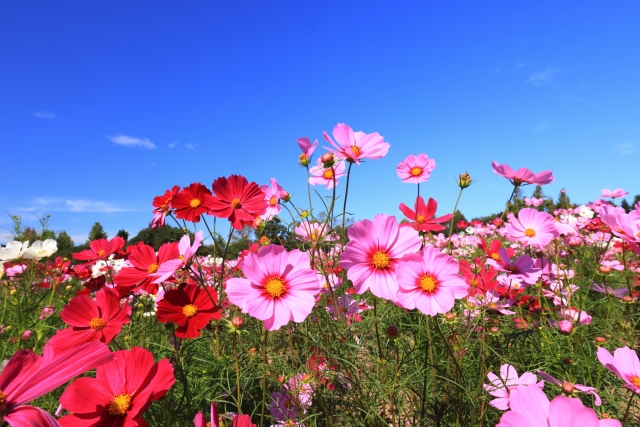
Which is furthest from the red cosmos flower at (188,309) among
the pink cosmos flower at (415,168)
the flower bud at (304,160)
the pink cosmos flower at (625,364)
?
the pink cosmos flower at (625,364)

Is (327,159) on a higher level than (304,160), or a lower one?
lower

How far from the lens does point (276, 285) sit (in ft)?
2.49

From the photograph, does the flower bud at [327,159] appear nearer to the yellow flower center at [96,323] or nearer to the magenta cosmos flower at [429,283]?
the magenta cosmos flower at [429,283]

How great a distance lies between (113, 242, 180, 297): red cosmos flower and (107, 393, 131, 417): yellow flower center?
349 millimetres

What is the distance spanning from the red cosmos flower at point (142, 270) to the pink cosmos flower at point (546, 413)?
82 cm

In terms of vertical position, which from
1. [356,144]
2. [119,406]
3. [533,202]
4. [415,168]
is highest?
[533,202]

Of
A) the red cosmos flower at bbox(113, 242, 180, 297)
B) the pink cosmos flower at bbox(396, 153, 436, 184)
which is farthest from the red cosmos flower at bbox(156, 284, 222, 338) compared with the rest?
the pink cosmos flower at bbox(396, 153, 436, 184)

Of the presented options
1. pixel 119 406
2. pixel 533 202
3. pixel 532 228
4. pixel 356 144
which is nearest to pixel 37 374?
pixel 119 406

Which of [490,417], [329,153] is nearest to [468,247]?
[490,417]

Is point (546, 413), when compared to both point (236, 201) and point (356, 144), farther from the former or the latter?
point (236, 201)

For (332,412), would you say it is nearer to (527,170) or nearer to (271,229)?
(271,229)

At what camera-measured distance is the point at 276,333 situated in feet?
4.68

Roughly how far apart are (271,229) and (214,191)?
0.57 metres

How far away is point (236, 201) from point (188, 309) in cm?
32
